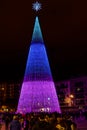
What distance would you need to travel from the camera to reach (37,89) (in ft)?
119

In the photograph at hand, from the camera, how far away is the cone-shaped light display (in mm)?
36375

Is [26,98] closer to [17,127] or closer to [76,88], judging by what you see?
[17,127]

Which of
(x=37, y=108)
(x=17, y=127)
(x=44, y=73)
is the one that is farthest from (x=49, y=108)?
(x=17, y=127)

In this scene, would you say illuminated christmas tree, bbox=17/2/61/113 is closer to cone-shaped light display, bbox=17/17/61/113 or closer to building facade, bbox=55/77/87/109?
cone-shaped light display, bbox=17/17/61/113

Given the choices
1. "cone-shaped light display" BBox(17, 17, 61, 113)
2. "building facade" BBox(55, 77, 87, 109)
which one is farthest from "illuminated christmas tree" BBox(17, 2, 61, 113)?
"building facade" BBox(55, 77, 87, 109)

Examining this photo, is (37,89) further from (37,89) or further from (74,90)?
(74,90)

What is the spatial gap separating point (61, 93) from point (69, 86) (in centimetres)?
469

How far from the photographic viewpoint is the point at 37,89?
36250mm

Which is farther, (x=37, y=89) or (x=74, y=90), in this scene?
(x=74, y=90)

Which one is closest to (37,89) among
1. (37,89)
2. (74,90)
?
(37,89)

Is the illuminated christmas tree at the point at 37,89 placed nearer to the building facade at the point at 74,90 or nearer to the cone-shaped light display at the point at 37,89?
the cone-shaped light display at the point at 37,89

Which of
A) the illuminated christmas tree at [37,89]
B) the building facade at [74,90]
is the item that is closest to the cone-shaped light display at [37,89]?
the illuminated christmas tree at [37,89]

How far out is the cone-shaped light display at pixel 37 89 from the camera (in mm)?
36375

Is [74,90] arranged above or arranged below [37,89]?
above
